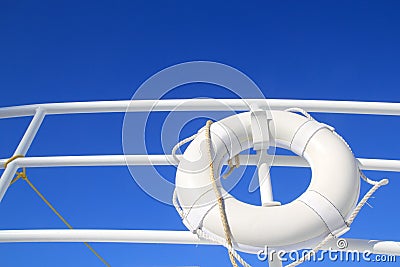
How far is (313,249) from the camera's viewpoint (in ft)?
3.37

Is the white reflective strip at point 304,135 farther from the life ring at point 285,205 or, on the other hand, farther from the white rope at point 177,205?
the white rope at point 177,205

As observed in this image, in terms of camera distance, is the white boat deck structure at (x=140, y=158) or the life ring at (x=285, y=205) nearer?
the life ring at (x=285, y=205)

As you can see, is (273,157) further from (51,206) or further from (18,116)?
(51,206)

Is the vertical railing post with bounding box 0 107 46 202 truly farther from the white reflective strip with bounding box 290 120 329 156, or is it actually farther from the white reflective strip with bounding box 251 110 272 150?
the white reflective strip with bounding box 290 120 329 156

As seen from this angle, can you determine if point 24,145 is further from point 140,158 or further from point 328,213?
point 328,213

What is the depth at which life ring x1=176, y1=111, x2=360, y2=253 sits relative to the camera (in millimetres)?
1011

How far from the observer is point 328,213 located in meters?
1.04

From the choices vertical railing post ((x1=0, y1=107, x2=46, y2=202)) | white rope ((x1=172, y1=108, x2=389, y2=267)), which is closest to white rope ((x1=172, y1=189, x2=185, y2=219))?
white rope ((x1=172, y1=108, x2=389, y2=267))

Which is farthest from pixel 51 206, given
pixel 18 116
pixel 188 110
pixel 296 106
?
pixel 296 106

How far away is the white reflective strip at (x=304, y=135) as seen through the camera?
1235 mm

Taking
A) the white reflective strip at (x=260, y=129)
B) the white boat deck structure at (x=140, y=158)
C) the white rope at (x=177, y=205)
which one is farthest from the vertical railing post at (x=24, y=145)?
the white reflective strip at (x=260, y=129)

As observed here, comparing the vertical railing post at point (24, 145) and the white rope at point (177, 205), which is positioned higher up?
the vertical railing post at point (24, 145)

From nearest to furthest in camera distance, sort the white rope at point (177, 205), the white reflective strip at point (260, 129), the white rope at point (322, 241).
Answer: the white rope at point (322, 241) → the white rope at point (177, 205) → the white reflective strip at point (260, 129)

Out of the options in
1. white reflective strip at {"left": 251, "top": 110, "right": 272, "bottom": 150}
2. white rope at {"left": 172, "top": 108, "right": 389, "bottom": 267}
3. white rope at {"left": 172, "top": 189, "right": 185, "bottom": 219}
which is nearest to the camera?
white rope at {"left": 172, "top": 108, "right": 389, "bottom": 267}
